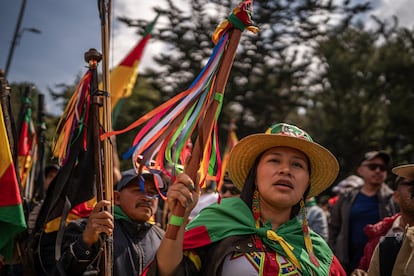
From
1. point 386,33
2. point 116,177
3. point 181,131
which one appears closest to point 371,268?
point 181,131

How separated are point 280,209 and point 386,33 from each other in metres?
22.6

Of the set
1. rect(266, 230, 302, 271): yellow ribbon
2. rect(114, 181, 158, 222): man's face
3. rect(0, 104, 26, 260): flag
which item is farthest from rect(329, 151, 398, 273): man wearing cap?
rect(0, 104, 26, 260): flag

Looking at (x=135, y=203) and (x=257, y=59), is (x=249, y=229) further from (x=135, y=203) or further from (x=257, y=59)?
(x=257, y=59)

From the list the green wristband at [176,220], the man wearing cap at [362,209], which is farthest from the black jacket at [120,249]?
the man wearing cap at [362,209]

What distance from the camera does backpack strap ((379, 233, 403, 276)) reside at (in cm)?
262

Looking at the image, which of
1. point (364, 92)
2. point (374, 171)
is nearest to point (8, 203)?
point (374, 171)

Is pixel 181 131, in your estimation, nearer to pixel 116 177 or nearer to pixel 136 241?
pixel 136 241

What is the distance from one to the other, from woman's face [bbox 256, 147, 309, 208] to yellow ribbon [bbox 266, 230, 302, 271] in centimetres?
17

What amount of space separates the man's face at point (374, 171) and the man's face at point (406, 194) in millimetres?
1357

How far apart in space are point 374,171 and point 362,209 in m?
0.43

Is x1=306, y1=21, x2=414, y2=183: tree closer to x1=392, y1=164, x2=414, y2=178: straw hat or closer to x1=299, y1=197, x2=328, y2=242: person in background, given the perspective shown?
x1=299, y1=197, x2=328, y2=242: person in background

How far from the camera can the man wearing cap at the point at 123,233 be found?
9.70 feet

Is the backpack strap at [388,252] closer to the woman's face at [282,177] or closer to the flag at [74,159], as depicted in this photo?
the woman's face at [282,177]

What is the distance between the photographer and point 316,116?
24906mm
